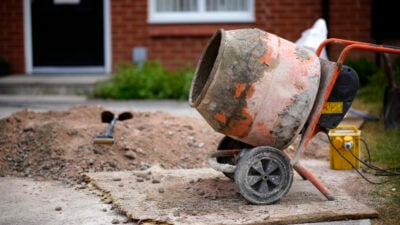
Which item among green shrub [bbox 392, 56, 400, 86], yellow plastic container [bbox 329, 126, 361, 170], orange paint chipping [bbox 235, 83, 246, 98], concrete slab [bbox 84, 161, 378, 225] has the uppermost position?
orange paint chipping [bbox 235, 83, 246, 98]

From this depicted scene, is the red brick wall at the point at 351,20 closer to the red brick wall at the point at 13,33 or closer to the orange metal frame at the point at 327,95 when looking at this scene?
the red brick wall at the point at 13,33

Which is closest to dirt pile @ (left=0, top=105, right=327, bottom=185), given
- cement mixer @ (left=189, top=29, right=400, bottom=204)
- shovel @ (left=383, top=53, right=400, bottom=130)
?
shovel @ (left=383, top=53, right=400, bottom=130)

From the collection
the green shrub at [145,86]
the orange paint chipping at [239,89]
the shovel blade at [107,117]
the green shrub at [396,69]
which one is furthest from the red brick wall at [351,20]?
the orange paint chipping at [239,89]

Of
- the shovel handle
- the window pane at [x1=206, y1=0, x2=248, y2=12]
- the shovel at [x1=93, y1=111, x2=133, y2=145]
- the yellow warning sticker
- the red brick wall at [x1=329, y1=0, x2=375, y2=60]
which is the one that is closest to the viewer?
the yellow warning sticker

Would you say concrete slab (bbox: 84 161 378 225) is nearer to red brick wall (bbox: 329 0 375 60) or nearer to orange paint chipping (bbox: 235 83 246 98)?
orange paint chipping (bbox: 235 83 246 98)

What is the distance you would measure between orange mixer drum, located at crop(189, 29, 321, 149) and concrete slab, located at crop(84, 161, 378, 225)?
0.53m

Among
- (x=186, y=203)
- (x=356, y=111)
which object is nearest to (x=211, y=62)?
(x=186, y=203)

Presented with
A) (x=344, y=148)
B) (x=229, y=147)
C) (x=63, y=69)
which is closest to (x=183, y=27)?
(x=63, y=69)

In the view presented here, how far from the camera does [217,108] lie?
5.41m

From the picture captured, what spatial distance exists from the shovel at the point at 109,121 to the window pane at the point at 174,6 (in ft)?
16.9

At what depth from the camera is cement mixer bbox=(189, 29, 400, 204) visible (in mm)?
5316

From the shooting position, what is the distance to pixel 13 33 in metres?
12.7

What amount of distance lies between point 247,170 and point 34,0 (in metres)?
8.46

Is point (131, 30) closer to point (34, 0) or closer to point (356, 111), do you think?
point (34, 0)
